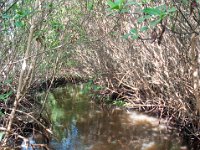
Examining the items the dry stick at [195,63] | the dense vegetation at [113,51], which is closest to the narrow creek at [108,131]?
the dense vegetation at [113,51]

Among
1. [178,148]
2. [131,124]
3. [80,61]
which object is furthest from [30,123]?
[80,61]

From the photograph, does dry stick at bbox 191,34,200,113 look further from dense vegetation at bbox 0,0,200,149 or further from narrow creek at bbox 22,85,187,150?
narrow creek at bbox 22,85,187,150

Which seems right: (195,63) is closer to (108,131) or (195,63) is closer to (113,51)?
(108,131)

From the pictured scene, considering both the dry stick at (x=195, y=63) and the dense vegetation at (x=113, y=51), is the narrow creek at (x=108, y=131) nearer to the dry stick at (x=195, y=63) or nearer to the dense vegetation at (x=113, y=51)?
the dense vegetation at (x=113, y=51)

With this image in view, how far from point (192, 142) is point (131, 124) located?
2.29 meters

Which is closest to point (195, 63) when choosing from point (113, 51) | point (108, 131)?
point (108, 131)

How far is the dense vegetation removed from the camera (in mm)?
4590

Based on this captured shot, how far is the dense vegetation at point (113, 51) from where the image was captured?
15.1 ft

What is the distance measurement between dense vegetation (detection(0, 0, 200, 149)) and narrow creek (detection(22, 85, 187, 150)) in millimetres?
431

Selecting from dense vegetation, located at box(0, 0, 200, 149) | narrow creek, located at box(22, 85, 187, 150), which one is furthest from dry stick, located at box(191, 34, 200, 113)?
narrow creek, located at box(22, 85, 187, 150)

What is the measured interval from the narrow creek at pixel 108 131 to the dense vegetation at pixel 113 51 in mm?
431

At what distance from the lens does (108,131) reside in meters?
8.59

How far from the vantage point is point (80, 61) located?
17.4 metres

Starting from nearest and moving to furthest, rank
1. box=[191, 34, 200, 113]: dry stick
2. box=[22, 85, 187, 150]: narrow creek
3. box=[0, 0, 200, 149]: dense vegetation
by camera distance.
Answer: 1. box=[191, 34, 200, 113]: dry stick
2. box=[0, 0, 200, 149]: dense vegetation
3. box=[22, 85, 187, 150]: narrow creek
